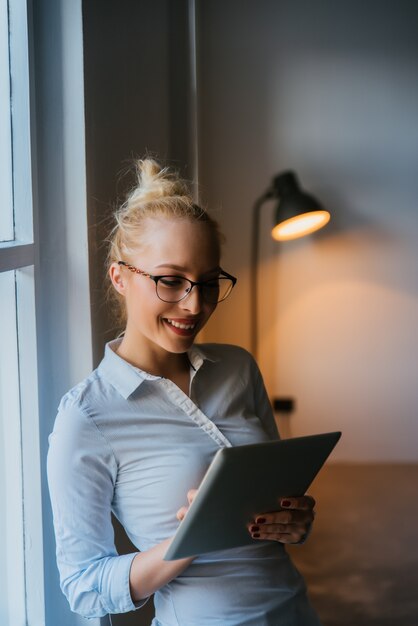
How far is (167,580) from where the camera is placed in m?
1.08

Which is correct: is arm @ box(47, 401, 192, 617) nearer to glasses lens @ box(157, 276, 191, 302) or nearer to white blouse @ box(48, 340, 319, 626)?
white blouse @ box(48, 340, 319, 626)

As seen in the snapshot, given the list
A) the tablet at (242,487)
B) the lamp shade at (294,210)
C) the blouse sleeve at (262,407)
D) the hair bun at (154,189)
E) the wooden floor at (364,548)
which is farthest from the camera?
the lamp shade at (294,210)

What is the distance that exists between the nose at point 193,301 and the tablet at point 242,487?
27cm

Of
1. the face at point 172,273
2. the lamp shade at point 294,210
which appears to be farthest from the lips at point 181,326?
A: the lamp shade at point 294,210

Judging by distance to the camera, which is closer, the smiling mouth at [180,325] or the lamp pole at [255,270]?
the smiling mouth at [180,325]

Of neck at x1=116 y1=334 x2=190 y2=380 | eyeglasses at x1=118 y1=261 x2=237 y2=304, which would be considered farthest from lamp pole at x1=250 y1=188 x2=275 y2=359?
eyeglasses at x1=118 y1=261 x2=237 y2=304

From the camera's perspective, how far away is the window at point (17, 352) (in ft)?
4.01

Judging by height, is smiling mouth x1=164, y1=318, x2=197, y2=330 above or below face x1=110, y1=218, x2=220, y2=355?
below

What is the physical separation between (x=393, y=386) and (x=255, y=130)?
0.93 m

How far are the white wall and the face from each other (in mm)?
1457

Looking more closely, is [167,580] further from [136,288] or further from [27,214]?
[27,214]

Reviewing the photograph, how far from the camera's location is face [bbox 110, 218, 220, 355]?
1.16 meters

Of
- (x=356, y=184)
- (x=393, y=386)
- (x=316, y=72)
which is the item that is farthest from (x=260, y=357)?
(x=316, y=72)

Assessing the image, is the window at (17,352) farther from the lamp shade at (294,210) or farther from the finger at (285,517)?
the lamp shade at (294,210)
